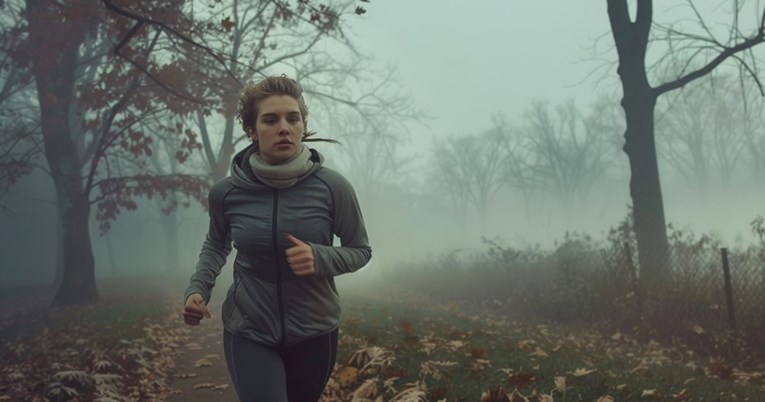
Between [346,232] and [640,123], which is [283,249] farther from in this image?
[640,123]

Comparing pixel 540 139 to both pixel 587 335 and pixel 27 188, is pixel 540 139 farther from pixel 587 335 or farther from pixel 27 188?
pixel 587 335

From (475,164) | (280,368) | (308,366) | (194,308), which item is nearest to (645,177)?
(308,366)

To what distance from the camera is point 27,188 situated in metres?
34.9

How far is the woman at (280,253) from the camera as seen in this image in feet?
8.21

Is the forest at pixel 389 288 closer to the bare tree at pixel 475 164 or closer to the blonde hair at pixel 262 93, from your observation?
the blonde hair at pixel 262 93

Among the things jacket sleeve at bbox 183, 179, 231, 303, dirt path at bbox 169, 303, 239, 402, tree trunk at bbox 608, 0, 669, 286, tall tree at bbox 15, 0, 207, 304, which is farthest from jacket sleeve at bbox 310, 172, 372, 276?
tall tree at bbox 15, 0, 207, 304

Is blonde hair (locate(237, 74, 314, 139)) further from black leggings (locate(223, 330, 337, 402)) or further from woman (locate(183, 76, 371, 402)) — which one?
black leggings (locate(223, 330, 337, 402))

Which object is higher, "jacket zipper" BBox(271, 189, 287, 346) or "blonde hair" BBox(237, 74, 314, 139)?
"blonde hair" BBox(237, 74, 314, 139)

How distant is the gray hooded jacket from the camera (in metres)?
2.52

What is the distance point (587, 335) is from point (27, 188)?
35.7 meters

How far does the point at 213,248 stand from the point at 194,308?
41cm

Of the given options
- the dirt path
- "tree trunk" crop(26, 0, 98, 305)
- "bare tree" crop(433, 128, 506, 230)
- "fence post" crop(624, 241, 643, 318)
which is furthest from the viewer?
"bare tree" crop(433, 128, 506, 230)

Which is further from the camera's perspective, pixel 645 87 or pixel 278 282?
pixel 645 87

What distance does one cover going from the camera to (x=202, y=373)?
23.7 feet
